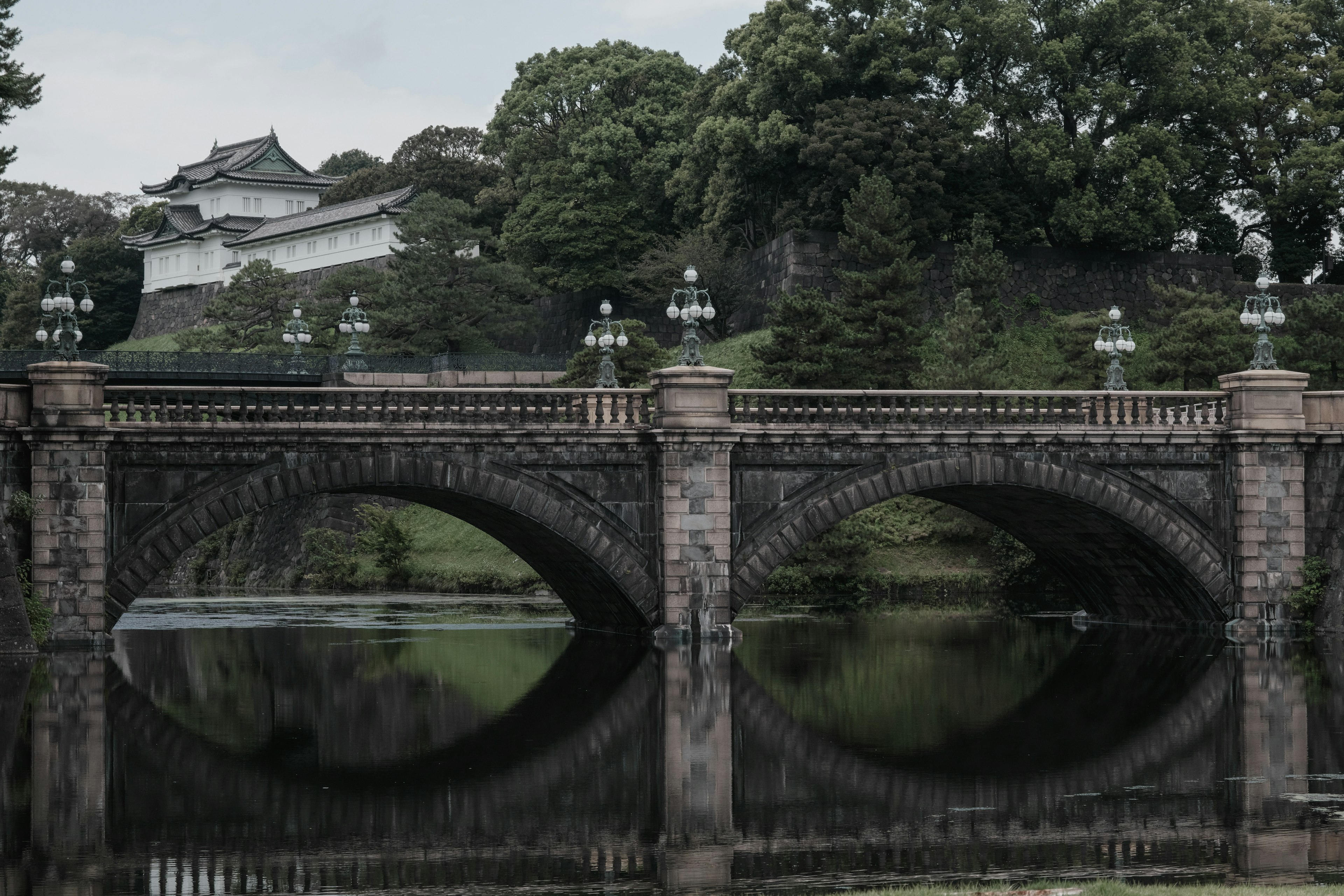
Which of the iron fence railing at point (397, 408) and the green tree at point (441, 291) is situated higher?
the green tree at point (441, 291)

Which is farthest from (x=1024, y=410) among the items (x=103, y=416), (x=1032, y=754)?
(x=103, y=416)

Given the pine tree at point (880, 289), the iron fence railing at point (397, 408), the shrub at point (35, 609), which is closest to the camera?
the shrub at point (35, 609)

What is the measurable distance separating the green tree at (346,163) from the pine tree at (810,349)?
85157mm

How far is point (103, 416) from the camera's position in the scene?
33562mm

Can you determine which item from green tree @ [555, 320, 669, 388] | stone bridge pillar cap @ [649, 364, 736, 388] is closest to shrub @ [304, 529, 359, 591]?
green tree @ [555, 320, 669, 388]

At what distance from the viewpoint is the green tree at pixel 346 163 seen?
137875mm

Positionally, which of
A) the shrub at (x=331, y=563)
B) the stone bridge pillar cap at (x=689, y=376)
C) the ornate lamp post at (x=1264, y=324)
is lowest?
the shrub at (x=331, y=563)

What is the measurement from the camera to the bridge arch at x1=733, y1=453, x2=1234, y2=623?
3628cm

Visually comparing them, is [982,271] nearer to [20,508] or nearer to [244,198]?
[20,508]

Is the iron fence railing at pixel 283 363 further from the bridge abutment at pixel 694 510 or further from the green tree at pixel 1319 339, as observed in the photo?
the bridge abutment at pixel 694 510

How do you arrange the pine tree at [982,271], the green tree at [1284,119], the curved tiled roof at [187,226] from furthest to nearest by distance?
1. the curved tiled roof at [187,226]
2. the green tree at [1284,119]
3. the pine tree at [982,271]

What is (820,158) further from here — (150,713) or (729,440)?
(150,713)

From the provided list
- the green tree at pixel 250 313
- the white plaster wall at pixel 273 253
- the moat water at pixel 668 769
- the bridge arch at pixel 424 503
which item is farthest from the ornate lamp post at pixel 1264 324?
the white plaster wall at pixel 273 253

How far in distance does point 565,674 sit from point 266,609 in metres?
24.4
